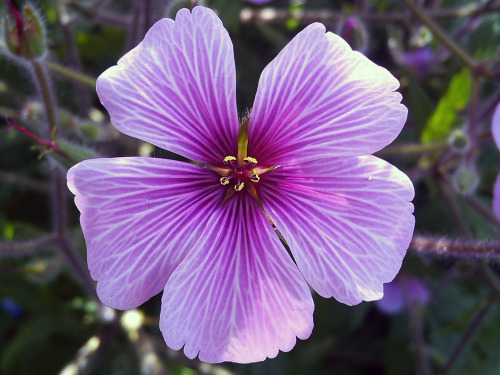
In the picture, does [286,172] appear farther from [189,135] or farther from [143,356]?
[143,356]

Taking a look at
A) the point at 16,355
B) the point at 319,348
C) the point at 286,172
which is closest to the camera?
the point at 286,172

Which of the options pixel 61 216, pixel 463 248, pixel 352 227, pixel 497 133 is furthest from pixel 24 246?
pixel 497 133

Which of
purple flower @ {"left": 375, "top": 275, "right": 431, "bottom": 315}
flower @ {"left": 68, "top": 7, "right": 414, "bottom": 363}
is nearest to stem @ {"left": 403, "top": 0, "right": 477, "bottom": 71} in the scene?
flower @ {"left": 68, "top": 7, "right": 414, "bottom": 363}

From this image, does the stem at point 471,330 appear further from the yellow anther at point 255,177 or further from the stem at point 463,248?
the yellow anther at point 255,177

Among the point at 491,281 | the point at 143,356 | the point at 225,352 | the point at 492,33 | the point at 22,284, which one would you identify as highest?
the point at 492,33

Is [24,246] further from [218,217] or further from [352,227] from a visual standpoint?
[352,227]

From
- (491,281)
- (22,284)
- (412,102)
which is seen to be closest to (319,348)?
(491,281)

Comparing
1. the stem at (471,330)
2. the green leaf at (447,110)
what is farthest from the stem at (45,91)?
the stem at (471,330)
